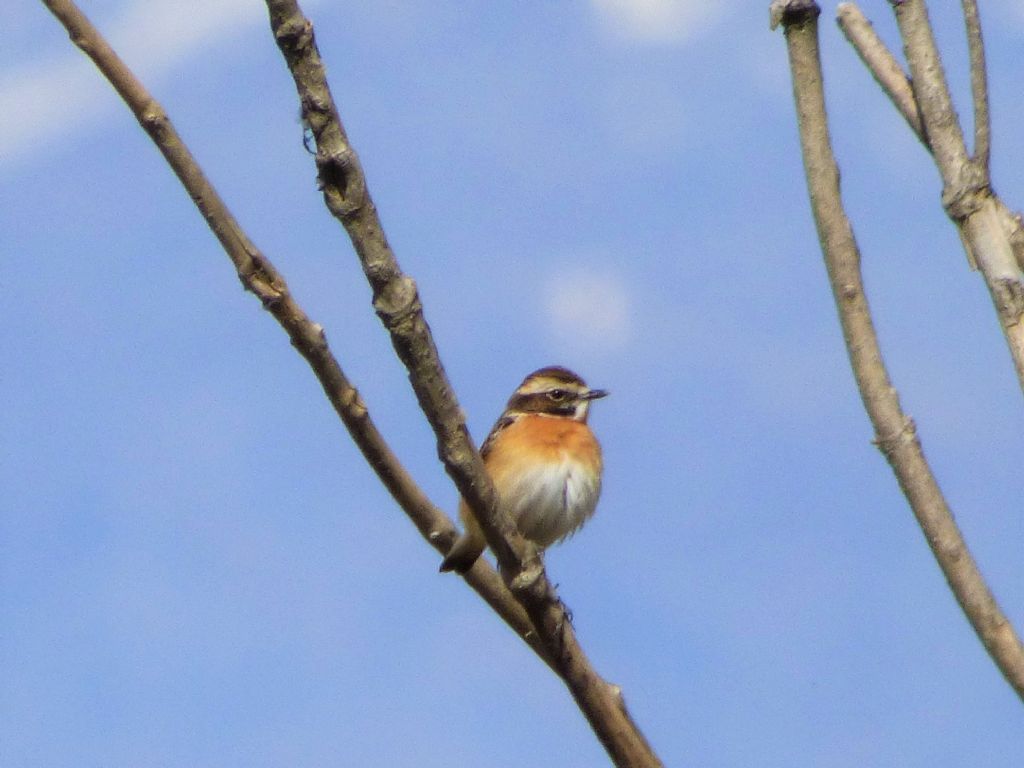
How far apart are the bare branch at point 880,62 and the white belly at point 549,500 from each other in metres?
5.23

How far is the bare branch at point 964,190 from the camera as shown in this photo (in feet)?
13.3

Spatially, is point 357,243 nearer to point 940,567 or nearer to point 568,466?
point 940,567

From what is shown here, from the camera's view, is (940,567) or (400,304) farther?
(400,304)

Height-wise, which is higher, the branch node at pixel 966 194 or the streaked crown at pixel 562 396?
the streaked crown at pixel 562 396

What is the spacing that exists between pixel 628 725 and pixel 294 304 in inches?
81.3

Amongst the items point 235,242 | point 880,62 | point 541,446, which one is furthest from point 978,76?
point 541,446

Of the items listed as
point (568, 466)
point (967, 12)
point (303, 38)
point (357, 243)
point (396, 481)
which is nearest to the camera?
point (303, 38)

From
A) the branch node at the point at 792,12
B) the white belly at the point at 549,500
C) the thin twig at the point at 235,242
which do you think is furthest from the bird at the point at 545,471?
the branch node at the point at 792,12

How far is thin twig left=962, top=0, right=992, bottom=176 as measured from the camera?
4.42 meters

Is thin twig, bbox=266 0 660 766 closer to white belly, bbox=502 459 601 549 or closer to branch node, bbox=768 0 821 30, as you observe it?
branch node, bbox=768 0 821 30

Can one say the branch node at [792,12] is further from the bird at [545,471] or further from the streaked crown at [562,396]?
the streaked crown at [562,396]

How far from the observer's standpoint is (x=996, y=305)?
13.3ft

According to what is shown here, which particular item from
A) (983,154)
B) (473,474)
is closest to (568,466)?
(473,474)

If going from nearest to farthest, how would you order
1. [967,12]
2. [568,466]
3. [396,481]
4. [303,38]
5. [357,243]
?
[303,38], [357,243], [967,12], [396,481], [568,466]
